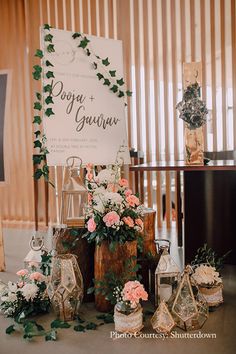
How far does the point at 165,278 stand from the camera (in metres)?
2.13

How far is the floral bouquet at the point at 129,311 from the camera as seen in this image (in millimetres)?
1835

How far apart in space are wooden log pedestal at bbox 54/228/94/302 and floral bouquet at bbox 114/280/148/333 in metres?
0.41

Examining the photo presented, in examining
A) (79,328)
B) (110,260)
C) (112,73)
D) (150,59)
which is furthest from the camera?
(150,59)

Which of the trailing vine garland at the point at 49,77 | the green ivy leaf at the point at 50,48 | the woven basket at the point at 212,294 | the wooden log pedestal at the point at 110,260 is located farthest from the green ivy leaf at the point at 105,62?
the woven basket at the point at 212,294

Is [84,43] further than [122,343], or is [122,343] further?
[84,43]

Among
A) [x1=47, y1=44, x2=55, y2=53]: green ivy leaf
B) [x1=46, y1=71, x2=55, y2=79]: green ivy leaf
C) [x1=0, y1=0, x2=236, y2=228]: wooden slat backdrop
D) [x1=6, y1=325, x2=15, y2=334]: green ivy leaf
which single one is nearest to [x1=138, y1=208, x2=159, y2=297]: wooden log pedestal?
[x1=6, y1=325, x2=15, y2=334]: green ivy leaf

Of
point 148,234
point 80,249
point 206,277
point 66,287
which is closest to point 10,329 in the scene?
point 66,287

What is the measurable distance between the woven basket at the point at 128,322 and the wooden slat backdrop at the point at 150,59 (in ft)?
9.44

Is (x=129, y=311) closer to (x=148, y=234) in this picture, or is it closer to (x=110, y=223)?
(x=110, y=223)

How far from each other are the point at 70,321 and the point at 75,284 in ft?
0.60

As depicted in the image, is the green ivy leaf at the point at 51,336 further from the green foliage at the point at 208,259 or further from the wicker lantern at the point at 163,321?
the green foliage at the point at 208,259

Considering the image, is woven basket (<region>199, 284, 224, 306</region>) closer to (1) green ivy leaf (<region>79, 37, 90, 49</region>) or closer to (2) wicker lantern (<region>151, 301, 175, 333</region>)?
(2) wicker lantern (<region>151, 301, 175, 333</region>)

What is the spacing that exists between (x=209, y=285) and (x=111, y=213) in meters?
0.68

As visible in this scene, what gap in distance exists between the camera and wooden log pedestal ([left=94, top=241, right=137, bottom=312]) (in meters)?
2.05
